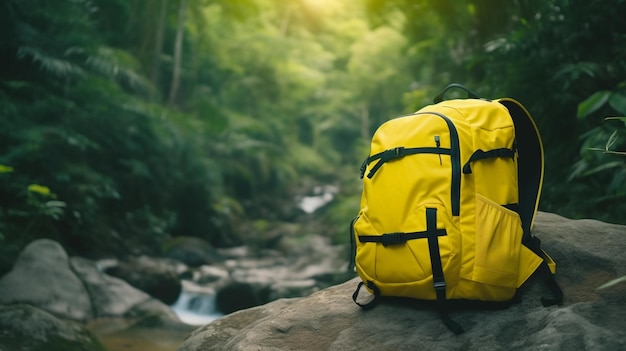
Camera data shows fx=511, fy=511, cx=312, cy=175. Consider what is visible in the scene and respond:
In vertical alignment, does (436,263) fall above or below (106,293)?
above

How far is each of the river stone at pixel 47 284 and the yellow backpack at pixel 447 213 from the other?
15.6 ft

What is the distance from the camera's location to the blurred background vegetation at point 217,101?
437cm

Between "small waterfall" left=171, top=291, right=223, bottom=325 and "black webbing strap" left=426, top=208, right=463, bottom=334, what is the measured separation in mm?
6259

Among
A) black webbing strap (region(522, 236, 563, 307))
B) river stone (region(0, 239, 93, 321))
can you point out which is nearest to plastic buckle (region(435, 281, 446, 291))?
black webbing strap (region(522, 236, 563, 307))

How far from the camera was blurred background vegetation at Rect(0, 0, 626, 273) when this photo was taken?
4.37 meters

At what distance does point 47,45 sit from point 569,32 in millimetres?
8130

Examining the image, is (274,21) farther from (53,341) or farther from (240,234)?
(53,341)

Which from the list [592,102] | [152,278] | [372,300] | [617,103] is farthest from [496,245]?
[152,278]

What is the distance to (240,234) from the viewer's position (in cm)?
1332

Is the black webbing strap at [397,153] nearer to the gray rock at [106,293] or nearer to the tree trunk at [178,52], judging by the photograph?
the gray rock at [106,293]

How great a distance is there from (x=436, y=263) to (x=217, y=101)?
57.8 feet

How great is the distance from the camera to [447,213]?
193 cm

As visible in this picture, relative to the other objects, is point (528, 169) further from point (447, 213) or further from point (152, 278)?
point (152, 278)

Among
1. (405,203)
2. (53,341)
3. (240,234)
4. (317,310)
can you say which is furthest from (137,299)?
(240,234)
